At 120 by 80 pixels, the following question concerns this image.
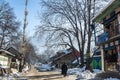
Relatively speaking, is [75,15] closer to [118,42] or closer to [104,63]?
[104,63]

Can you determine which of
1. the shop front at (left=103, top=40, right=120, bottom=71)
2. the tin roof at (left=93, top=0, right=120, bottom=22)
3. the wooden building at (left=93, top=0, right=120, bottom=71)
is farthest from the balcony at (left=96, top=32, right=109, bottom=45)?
the tin roof at (left=93, top=0, right=120, bottom=22)

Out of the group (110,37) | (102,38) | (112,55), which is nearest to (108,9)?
(110,37)

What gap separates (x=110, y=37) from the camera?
29.0 metres

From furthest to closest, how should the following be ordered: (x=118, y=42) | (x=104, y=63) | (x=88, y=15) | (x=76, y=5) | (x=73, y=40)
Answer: (x=73, y=40)
(x=76, y=5)
(x=88, y=15)
(x=104, y=63)
(x=118, y=42)

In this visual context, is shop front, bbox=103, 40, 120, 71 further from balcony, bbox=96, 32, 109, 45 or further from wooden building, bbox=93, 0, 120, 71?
balcony, bbox=96, 32, 109, 45

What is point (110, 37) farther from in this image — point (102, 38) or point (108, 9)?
point (108, 9)

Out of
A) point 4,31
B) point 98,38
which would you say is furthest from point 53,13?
point 98,38

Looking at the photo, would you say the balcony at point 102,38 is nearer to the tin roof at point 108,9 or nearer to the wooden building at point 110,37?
the wooden building at point 110,37

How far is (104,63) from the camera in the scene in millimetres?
32156

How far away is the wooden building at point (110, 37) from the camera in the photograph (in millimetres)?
26766

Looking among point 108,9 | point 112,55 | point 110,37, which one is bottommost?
point 112,55

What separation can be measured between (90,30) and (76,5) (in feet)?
19.5

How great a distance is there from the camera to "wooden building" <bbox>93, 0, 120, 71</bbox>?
26766 millimetres

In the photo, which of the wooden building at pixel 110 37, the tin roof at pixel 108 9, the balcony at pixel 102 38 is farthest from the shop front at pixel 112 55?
the tin roof at pixel 108 9
